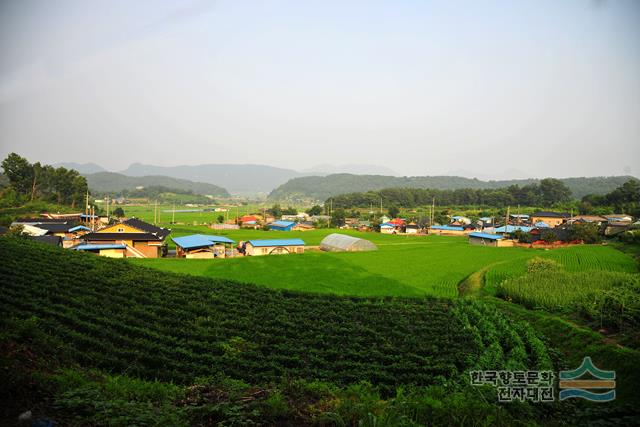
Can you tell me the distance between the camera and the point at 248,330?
12.4 m

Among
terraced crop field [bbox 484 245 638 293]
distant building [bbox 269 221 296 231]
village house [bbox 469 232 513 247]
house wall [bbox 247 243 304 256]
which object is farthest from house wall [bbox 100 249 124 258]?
village house [bbox 469 232 513 247]

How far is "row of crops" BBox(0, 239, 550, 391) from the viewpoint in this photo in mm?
9578

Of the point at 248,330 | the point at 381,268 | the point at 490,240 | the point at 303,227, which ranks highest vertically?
the point at 248,330

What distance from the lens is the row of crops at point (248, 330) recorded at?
9.58 metres

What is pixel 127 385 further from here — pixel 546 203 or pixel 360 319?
pixel 546 203

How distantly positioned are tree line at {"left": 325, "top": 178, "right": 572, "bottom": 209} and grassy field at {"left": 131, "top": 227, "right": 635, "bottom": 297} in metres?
66.3

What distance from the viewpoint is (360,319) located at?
14.6 metres

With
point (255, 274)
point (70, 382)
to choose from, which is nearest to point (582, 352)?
point (70, 382)

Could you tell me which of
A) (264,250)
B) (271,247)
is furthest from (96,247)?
(271,247)

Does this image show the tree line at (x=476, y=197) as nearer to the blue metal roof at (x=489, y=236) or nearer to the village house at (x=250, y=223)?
the village house at (x=250, y=223)

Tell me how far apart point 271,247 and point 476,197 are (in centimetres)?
8155

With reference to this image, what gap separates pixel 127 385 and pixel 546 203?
10593 centimetres

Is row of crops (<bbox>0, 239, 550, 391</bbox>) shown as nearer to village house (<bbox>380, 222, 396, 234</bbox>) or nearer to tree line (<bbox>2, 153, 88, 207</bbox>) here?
tree line (<bbox>2, 153, 88, 207</bbox>)

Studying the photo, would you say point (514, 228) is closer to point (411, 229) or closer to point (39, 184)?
point (411, 229)
